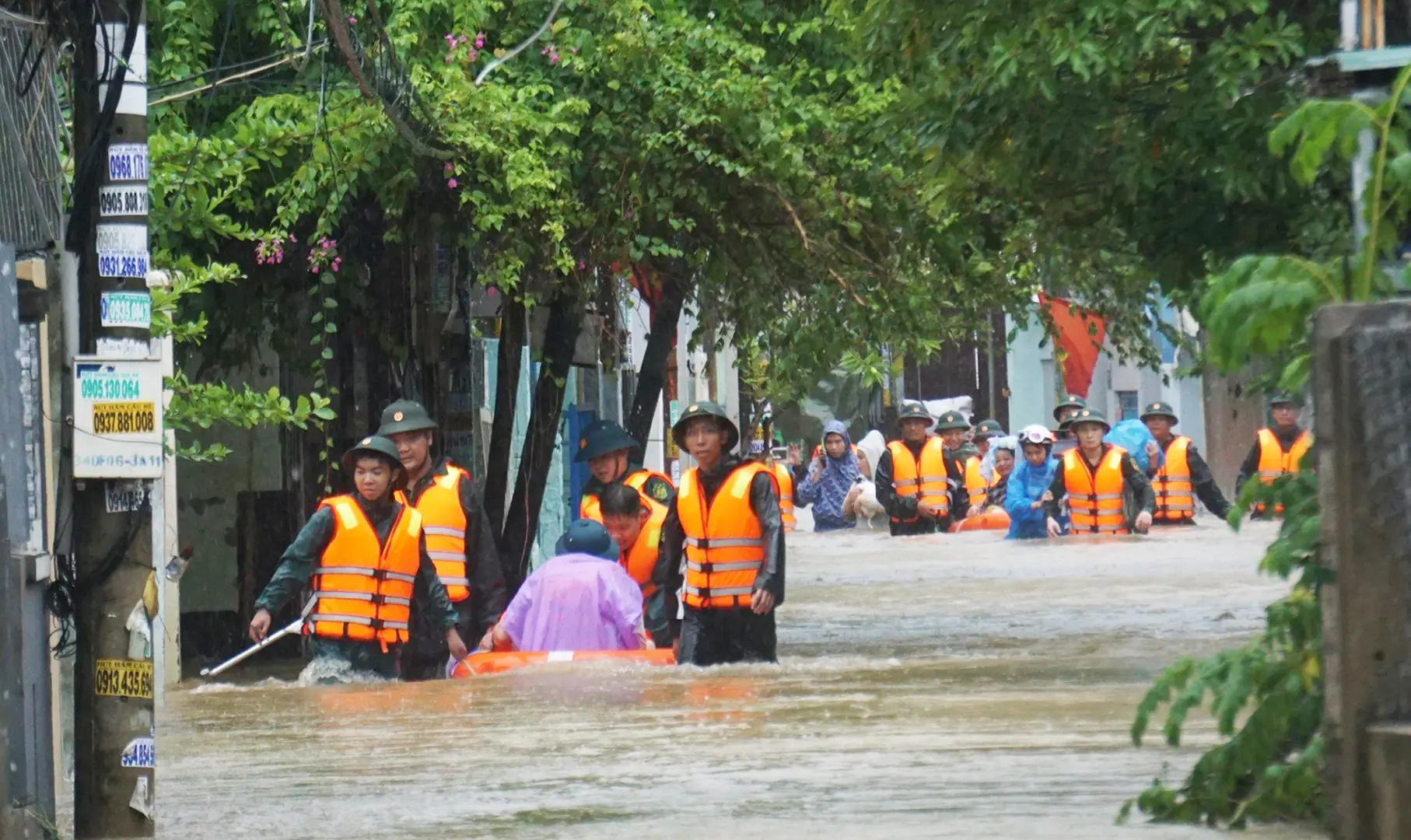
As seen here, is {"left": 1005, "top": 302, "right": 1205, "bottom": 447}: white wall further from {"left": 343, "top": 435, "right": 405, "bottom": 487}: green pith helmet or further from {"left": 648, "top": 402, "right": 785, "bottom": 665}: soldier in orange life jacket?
{"left": 343, "top": 435, "right": 405, "bottom": 487}: green pith helmet

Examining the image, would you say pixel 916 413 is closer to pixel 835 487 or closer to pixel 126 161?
pixel 835 487

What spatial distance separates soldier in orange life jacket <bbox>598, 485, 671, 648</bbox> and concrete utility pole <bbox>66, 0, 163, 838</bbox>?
20.2 ft

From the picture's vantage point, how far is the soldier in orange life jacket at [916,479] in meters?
26.2

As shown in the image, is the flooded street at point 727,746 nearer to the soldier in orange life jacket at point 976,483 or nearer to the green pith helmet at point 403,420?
the green pith helmet at point 403,420

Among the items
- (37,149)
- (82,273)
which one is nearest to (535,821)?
(82,273)

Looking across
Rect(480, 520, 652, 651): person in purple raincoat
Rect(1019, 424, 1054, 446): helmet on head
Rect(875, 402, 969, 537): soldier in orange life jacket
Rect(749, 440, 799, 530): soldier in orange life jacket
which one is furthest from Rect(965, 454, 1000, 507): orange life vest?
Rect(480, 520, 652, 651): person in purple raincoat

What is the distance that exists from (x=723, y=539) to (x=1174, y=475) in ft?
39.5

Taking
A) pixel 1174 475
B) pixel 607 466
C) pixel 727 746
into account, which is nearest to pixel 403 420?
pixel 607 466

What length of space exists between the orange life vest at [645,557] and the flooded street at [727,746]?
0.90 meters

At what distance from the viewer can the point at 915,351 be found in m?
18.3

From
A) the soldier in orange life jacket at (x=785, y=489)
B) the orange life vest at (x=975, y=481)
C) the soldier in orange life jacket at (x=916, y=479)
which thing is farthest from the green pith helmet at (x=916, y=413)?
the soldier in orange life jacket at (x=785, y=489)

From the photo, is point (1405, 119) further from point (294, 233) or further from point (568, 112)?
point (294, 233)

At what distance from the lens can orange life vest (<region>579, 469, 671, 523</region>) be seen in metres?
14.1

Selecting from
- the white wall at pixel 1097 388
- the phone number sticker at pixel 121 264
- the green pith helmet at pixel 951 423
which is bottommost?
the phone number sticker at pixel 121 264
